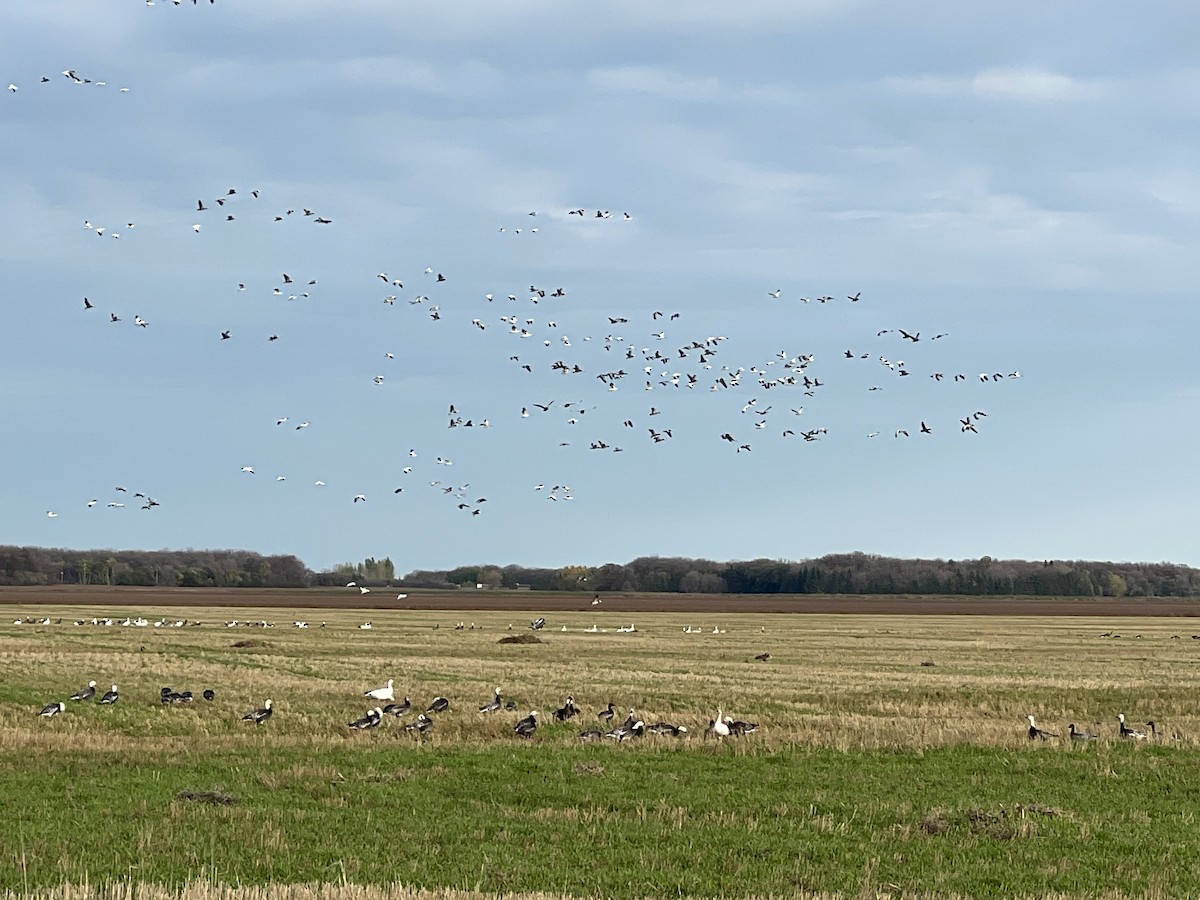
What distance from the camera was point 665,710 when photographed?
3525 centimetres

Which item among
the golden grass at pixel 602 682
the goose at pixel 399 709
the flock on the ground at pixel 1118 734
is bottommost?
the golden grass at pixel 602 682

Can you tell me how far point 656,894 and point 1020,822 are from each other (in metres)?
6.78

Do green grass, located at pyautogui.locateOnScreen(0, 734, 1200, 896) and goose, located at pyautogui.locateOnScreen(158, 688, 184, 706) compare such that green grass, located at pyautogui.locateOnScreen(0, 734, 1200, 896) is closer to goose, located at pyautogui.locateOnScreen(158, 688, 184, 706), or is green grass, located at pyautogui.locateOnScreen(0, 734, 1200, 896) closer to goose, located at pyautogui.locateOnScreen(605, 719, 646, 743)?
goose, located at pyautogui.locateOnScreen(605, 719, 646, 743)

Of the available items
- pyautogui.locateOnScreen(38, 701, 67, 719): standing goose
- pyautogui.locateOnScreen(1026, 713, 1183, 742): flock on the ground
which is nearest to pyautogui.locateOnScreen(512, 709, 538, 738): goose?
pyautogui.locateOnScreen(1026, 713, 1183, 742): flock on the ground

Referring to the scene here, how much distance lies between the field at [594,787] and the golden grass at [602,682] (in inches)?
8.7

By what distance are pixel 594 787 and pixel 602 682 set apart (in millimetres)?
20916

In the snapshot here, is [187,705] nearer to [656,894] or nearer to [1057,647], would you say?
[656,894]

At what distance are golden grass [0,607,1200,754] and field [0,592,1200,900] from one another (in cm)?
22

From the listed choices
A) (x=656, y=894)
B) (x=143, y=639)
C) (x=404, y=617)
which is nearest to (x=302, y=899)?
(x=656, y=894)

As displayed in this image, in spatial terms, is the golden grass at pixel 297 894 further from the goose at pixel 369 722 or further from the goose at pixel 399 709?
the goose at pixel 399 709

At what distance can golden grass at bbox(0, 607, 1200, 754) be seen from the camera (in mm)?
29641

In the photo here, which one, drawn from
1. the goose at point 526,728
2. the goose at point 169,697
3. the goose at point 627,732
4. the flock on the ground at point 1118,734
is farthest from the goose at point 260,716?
the flock on the ground at point 1118,734

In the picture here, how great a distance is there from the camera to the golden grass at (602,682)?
29641mm

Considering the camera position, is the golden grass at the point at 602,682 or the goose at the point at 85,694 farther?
the goose at the point at 85,694
